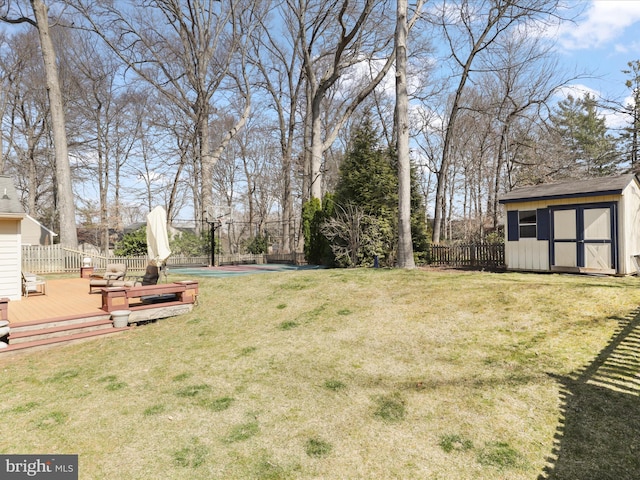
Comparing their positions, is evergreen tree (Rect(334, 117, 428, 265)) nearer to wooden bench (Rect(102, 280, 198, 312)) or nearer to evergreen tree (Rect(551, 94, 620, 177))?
wooden bench (Rect(102, 280, 198, 312))

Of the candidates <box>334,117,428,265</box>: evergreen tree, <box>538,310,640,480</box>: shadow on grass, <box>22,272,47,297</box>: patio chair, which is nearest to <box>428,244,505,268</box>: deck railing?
<box>334,117,428,265</box>: evergreen tree

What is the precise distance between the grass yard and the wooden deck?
4.30ft

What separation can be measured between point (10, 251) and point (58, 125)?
40.3 ft

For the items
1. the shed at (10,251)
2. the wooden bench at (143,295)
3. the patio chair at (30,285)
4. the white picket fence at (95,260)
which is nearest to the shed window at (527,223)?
the wooden bench at (143,295)

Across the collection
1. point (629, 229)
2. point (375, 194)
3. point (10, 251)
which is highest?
point (375, 194)

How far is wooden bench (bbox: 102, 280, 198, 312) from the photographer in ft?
27.6

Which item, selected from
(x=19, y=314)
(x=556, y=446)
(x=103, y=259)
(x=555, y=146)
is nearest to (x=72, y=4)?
(x=103, y=259)

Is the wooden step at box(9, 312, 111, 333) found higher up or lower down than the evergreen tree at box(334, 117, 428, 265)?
lower down

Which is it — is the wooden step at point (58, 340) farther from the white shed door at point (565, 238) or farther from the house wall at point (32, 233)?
the house wall at point (32, 233)

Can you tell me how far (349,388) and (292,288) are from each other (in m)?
5.79

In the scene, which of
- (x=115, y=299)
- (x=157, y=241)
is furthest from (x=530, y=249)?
(x=115, y=299)

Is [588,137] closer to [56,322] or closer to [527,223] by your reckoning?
[527,223]

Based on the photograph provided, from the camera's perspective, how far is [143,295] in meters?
8.87

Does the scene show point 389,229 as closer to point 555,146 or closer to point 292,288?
point 292,288
